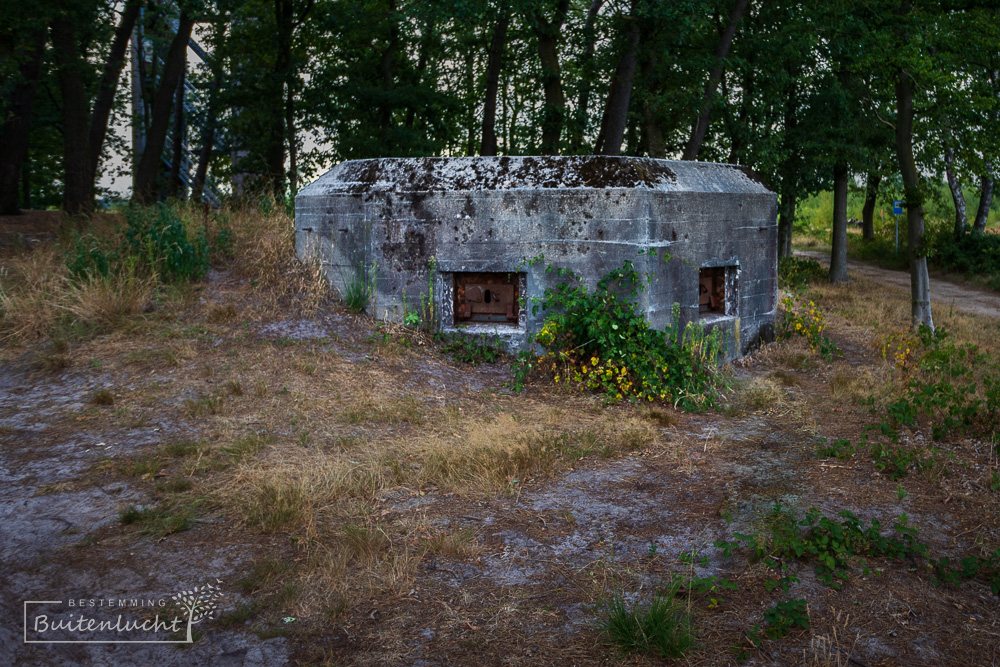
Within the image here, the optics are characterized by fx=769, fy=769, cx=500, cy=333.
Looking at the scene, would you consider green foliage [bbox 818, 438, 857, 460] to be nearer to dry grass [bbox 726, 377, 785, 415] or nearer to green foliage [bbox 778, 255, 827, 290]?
dry grass [bbox 726, 377, 785, 415]

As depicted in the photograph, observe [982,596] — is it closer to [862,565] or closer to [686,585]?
[862,565]

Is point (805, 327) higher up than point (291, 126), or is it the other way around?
point (291, 126)

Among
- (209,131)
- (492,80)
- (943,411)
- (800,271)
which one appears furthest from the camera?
(209,131)

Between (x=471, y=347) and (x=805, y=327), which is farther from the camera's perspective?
(x=805, y=327)

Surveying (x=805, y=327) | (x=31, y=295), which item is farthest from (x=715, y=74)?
(x=31, y=295)

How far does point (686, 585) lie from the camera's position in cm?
359

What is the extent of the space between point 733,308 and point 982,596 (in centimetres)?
507

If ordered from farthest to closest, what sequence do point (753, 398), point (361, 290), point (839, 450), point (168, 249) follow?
1. point (168, 249)
2. point (361, 290)
3. point (753, 398)
4. point (839, 450)

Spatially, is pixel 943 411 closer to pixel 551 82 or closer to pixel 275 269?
pixel 275 269

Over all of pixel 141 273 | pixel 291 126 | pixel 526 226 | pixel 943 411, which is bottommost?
pixel 943 411

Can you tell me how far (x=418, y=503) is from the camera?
4.60m

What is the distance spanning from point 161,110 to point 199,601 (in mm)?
12310

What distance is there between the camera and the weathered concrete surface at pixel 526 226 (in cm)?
721

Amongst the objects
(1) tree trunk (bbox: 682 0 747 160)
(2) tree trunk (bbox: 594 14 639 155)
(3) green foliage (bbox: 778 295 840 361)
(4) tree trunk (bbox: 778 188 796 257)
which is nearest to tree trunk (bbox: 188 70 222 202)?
(2) tree trunk (bbox: 594 14 639 155)
